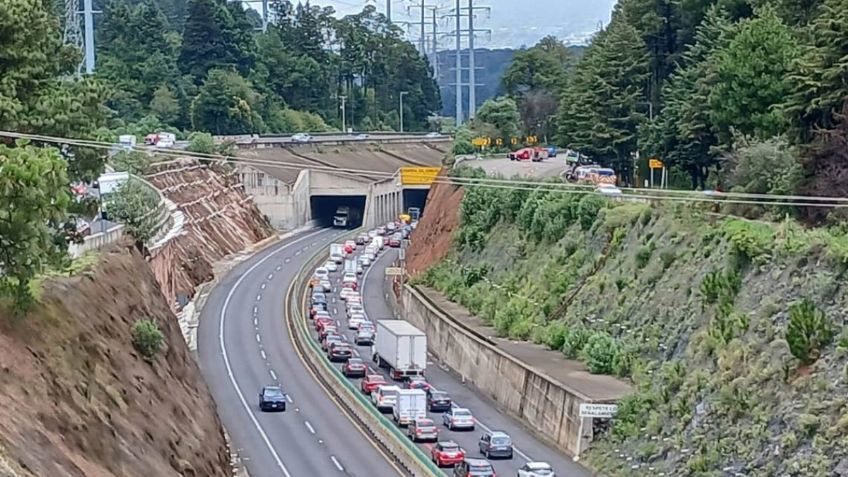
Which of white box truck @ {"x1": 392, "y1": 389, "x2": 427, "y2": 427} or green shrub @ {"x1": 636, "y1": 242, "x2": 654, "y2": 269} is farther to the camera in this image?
Answer: green shrub @ {"x1": 636, "y1": 242, "x2": 654, "y2": 269}

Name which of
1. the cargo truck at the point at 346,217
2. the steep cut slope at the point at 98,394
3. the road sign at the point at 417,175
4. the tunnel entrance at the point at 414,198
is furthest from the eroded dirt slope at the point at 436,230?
the steep cut slope at the point at 98,394

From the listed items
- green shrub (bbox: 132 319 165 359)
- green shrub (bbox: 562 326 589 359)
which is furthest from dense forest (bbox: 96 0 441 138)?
green shrub (bbox: 132 319 165 359)

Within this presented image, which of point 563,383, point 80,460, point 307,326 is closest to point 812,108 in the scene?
point 563,383

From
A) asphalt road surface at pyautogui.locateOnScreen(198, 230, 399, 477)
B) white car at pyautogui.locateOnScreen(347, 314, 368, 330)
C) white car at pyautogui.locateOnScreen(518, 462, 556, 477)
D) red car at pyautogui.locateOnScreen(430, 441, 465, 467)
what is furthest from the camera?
white car at pyautogui.locateOnScreen(347, 314, 368, 330)

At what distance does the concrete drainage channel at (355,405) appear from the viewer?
40.9 m

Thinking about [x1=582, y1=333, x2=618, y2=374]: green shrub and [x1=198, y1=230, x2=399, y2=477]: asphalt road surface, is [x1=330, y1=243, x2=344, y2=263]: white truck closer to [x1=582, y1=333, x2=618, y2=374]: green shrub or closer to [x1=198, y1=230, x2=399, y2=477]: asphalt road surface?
[x1=198, y1=230, x2=399, y2=477]: asphalt road surface

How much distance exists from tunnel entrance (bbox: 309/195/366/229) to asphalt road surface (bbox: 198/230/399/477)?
1108 inches

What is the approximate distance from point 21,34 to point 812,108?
2298 cm

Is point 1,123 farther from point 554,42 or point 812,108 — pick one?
point 554,42

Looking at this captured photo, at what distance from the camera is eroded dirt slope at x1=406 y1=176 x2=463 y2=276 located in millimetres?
79794

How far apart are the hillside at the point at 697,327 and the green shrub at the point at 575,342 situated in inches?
1.8

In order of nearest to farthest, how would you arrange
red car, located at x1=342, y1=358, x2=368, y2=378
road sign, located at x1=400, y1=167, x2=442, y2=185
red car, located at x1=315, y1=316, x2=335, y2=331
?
red car, located at x1=342, y1=358, x2=368, y2=378 → red car, located at x1=315, y1=316, x2=335, y2=331 → road sign, located at x1=400, y1=167, x2=442, y2=185

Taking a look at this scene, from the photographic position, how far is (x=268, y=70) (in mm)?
146000

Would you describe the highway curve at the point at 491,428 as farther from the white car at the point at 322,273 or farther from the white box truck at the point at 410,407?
the white car at the point at 322,273
